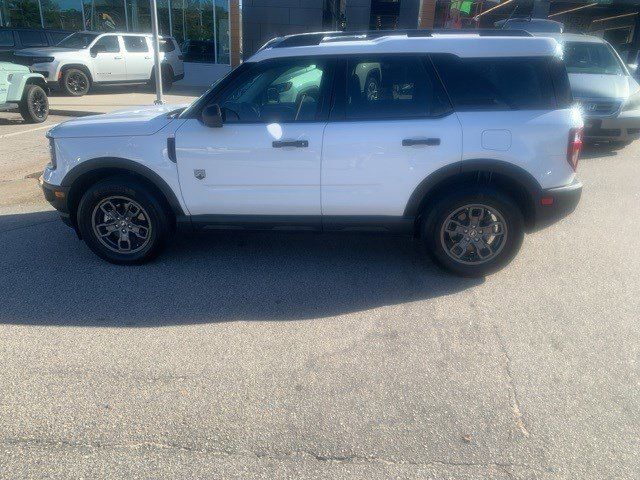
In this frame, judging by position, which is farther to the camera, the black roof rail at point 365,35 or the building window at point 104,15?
the building window at point 104,15

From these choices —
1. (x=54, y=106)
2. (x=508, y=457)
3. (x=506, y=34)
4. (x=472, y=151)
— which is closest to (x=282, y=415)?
(x=508, y=457)

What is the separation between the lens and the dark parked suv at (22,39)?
15327mm

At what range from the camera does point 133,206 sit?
4734 mm

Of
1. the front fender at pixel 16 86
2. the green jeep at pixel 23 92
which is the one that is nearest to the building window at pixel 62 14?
the green jeep at pixel 23 92

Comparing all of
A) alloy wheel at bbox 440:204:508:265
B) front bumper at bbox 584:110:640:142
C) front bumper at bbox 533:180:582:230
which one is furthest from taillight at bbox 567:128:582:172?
front bumper at bbox 584:110:640:142

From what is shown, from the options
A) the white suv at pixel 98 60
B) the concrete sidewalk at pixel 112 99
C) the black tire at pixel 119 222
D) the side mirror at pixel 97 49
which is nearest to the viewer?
the black tire at pixel 119 222

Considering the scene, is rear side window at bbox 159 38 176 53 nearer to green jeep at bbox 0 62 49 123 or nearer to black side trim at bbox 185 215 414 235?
green jeep at bbox 0 62 49 123

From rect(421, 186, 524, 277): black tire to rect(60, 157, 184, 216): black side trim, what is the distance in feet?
6.87

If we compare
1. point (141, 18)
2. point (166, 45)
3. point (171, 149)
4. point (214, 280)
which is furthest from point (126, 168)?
point (141, 18)

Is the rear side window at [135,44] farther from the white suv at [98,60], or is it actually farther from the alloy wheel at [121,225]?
the alloy wheel at [121,225]

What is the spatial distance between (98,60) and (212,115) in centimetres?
1407

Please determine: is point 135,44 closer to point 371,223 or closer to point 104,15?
point 104,15

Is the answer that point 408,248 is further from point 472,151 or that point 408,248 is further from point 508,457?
point 508,457

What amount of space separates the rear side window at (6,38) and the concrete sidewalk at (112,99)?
166 centimetres
